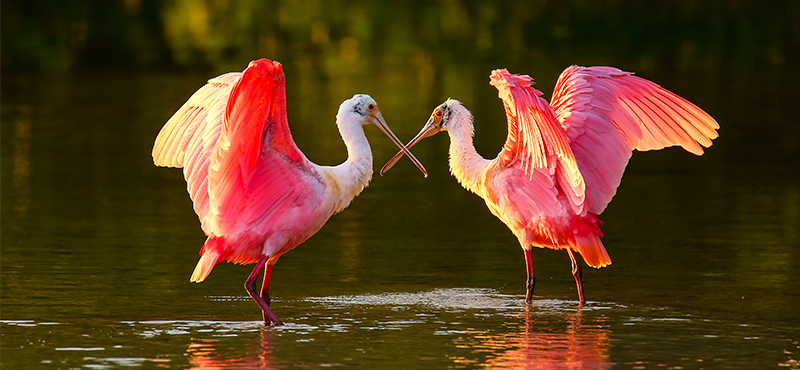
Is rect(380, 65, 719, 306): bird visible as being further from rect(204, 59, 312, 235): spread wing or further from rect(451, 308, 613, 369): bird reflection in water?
rect(204, 59, 312, 235): spread wing

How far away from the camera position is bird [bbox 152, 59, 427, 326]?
29.7 ft

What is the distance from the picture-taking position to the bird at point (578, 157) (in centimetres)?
1044

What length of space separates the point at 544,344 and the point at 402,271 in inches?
116

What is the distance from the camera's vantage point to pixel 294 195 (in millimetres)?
9625

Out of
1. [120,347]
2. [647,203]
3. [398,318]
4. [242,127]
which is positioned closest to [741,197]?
[647,203]

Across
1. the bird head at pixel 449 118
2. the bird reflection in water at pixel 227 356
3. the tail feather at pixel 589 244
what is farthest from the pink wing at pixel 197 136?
the tail feather at pixel 589 244

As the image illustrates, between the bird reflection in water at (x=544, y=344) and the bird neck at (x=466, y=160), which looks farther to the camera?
the bird neck at (x=466, y=160)

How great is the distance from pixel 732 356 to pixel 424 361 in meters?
1.93

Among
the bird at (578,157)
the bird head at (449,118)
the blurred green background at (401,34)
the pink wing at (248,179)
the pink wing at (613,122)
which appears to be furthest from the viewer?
the blurred green background at (401,34)

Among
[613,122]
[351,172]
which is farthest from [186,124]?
[613,122]

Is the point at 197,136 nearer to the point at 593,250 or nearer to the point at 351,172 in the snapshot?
the point at 351,172

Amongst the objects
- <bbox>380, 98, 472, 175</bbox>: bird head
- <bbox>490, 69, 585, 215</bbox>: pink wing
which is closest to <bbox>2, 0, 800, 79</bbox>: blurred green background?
<bbox>380, 98, 472, 175</bbox>: bird head

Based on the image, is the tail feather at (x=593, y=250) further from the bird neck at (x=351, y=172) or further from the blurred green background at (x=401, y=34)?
the blurred green background at (x=401, y=34)

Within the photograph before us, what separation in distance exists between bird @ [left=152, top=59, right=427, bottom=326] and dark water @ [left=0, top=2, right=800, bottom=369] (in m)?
0.50
